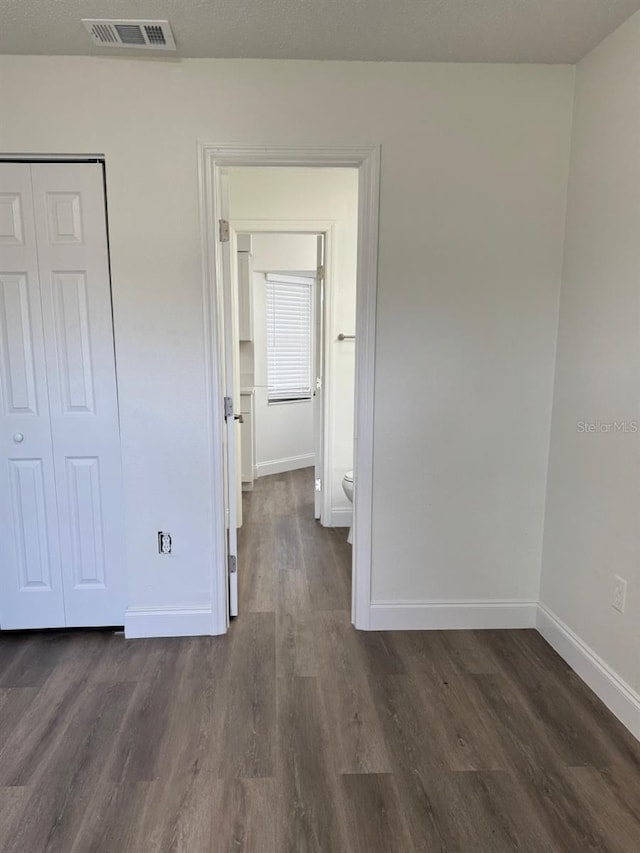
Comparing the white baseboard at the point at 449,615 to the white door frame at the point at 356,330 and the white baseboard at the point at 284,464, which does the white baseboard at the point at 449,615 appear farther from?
the white baseboard at the point at 284,464

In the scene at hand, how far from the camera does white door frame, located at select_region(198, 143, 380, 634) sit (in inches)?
82.4

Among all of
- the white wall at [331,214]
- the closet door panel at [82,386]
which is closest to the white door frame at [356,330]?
the closet door panel at [82,386]

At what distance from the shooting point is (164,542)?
2299mm

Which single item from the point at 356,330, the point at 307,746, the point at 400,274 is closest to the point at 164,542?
the point at 307,746

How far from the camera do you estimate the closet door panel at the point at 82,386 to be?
2098mm

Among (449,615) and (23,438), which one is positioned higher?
(23,438)

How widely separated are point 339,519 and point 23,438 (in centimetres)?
225

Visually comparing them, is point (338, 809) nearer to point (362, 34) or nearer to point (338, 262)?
point (362, 34)

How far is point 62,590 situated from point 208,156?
204 centimetres

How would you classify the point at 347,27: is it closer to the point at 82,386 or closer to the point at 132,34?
the point at 132,34

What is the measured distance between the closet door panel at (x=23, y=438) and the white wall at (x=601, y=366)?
89.8 inches

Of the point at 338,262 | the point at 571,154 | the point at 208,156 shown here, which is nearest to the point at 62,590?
the point at 208,156

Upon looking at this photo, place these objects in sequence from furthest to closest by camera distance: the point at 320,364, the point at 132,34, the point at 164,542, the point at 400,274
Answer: the point at 320,364 < the point at 164,542 < the point at 400,274 < the point at 132,34

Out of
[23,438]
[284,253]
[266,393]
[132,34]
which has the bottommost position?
[266,393]
